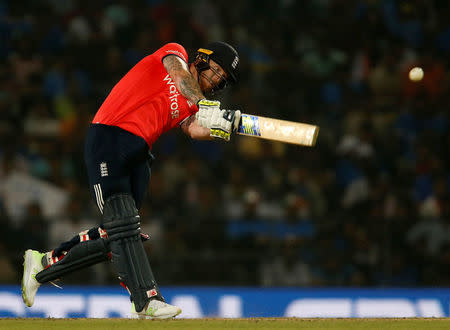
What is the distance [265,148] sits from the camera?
10.0 meters

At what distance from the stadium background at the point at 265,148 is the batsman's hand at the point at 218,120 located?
4.04 metres

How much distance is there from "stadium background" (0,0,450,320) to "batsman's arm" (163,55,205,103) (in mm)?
3824

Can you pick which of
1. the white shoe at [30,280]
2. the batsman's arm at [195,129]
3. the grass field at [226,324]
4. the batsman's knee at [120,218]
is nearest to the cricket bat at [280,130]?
the batsman's arm at [195,129]

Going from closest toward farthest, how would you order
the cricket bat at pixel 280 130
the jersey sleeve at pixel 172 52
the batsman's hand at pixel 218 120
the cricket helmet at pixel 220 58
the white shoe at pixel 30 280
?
the cricket bat at pixel 280 130, the batsman's hand at pixel 218 120, the jersey sleeve at pixel 172 52, the cricket helmet at pixel 220 58, the white shoe at pixel 30 280

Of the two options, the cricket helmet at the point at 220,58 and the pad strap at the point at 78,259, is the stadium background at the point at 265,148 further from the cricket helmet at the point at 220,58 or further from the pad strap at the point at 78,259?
the cricket helmet at the point at 220,58

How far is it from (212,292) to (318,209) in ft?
6.69

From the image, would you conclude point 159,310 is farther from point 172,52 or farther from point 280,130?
point 172,52

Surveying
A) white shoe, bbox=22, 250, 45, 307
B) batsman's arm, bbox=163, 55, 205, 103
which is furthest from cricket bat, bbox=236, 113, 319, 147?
white shoe, bbox=22, 250, 45, 307

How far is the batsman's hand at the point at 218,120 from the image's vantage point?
4.46 m

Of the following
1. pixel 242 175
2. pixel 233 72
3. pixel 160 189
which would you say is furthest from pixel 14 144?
pixel 233 72

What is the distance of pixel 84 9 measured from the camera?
11.5m

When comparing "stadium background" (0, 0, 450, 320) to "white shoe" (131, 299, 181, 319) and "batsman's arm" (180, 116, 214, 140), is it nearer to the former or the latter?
"batsman's arm" (180, 116, 214, 140)

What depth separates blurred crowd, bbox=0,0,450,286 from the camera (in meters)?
8.45

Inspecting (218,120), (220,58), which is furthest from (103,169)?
(220,58)
